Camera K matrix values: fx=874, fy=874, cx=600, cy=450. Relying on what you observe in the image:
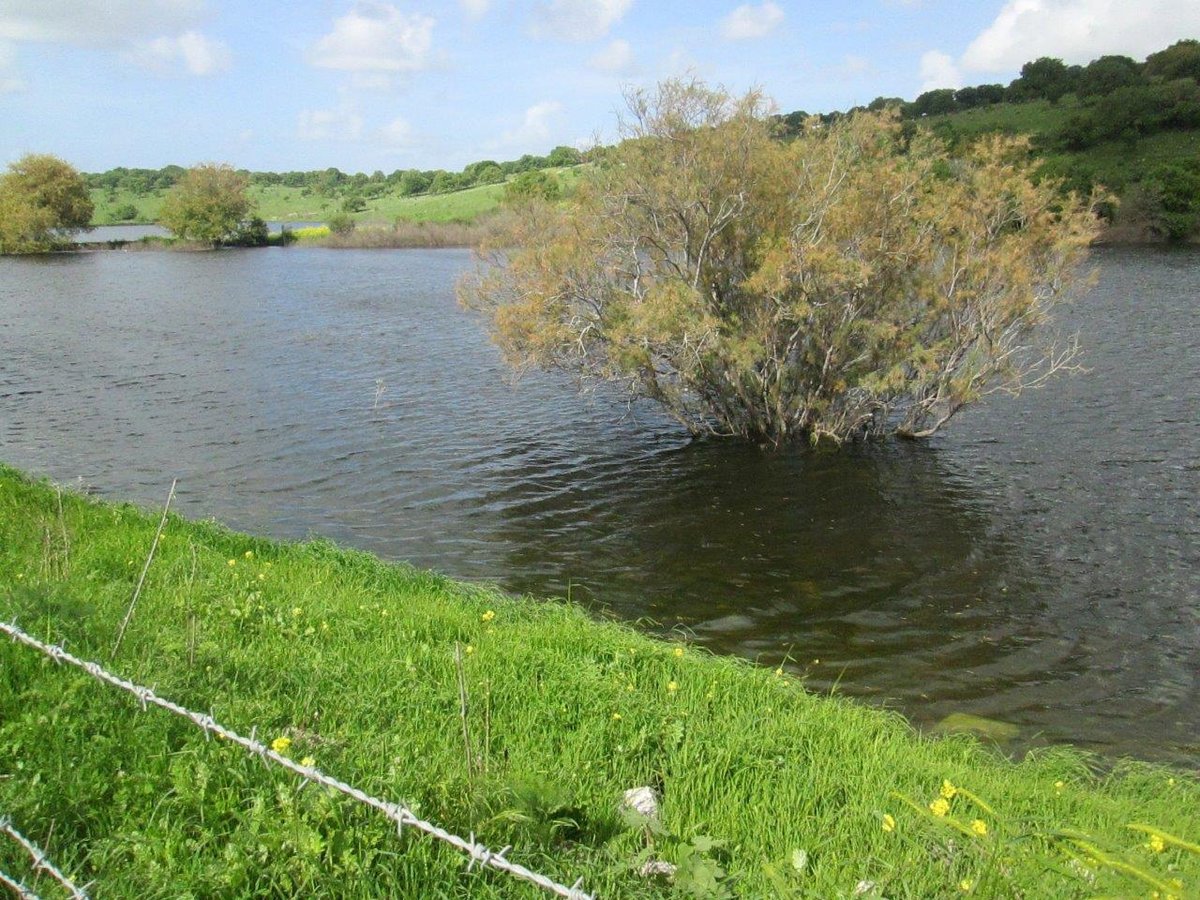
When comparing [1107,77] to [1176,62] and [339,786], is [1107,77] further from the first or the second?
[339,786]

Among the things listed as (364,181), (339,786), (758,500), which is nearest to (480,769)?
(339,786)

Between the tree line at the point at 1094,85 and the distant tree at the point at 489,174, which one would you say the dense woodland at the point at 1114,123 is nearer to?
the tree line at the point at 1094,85

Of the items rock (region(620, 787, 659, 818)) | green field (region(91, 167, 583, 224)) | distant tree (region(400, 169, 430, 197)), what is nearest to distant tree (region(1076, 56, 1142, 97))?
green field (region(91, 167, 583, 224))

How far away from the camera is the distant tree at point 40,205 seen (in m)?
80.6

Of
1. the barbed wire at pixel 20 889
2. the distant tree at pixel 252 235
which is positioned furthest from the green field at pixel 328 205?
the barbed wire at pixel 20 889

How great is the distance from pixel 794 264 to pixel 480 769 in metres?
15.0

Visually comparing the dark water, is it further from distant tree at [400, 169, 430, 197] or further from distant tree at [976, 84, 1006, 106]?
distant tree at [400, 169, 430, 197]

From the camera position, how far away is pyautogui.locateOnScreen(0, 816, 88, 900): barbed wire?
11.4 feet

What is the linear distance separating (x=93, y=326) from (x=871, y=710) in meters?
39.0

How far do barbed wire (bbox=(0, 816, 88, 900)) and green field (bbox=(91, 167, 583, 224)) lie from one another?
305 feet

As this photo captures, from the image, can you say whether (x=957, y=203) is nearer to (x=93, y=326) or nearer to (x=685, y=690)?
(x=685, y=690)

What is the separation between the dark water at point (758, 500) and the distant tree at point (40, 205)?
5993 cm

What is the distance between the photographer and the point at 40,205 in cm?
8400

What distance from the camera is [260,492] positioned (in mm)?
17141
